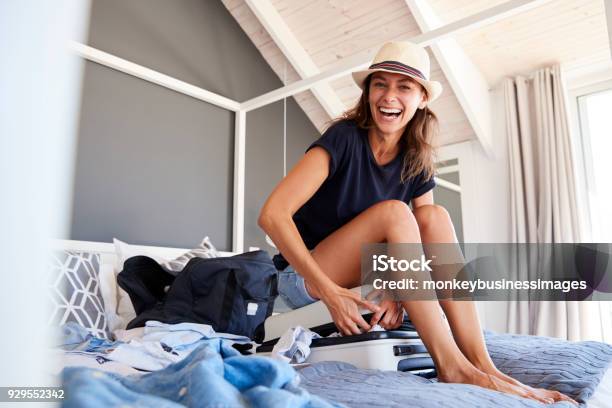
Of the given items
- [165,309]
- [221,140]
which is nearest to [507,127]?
[221,140]

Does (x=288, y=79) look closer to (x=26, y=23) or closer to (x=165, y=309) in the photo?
(x=165, y=309)

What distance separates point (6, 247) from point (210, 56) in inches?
130

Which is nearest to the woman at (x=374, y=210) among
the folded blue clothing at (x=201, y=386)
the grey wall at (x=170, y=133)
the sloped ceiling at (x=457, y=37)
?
the folded blue clothing at (x=201, y=386)

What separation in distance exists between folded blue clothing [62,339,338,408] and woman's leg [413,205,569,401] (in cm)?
68

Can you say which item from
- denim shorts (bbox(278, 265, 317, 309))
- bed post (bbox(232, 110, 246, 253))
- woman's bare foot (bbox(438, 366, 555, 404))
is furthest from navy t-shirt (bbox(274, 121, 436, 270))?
bed post (bbox(232, 110, 246, 253))

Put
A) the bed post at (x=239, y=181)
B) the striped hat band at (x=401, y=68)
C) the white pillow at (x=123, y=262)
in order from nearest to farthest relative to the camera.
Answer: the striped hat band at (x=401, y=68)
the white pillow at (x=123, y=262)
the bed post at (x=239, y=181)

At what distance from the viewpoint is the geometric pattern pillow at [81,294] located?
190 cm

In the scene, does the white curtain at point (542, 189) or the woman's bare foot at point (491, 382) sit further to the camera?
the white curtain at point (542, 189)

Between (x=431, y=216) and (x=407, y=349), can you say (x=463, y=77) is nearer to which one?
(x=431, y=216)

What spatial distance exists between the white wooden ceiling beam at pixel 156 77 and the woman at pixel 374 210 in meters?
1.53

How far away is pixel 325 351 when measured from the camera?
1.21 m

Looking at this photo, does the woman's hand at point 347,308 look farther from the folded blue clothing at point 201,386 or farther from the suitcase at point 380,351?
the folded blue clothing at point 201,386

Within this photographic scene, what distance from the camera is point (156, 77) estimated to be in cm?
285

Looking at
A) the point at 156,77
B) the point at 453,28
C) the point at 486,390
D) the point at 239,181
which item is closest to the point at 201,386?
the point at 486,390
